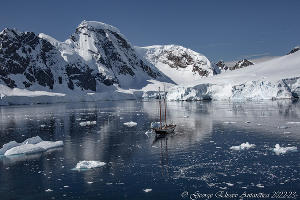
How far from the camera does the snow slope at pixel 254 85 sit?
12288 cm

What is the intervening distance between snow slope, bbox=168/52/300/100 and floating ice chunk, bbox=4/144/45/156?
334 feet

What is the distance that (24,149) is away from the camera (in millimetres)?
33844

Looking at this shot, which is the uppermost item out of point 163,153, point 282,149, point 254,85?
point 254,85

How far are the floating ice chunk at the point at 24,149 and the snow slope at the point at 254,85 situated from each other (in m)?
102

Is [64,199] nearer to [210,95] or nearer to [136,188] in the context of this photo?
[136,188]

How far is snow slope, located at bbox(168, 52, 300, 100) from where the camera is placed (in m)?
123

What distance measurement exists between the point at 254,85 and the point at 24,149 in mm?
104005

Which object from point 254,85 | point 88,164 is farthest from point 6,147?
point 254,85

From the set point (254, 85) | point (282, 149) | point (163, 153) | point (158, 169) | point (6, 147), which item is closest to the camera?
point (158, 169)

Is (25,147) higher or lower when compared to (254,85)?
lower

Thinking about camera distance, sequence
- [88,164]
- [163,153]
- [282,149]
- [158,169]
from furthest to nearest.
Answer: [163,153] → [282,149] → [88,164] → [158,169]

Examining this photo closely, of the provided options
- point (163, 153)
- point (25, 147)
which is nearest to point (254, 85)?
point (163, 153)

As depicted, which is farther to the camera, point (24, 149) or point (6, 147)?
point (6, 147)

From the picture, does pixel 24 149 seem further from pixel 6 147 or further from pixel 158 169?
pixel 158 169
